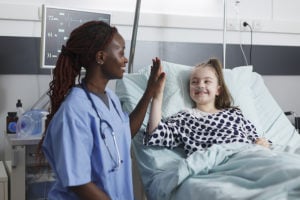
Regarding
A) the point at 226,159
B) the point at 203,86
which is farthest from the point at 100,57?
the point at 203,86

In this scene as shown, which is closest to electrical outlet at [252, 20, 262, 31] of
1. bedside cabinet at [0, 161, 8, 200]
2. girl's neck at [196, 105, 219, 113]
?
girl's neck at [196, 105, 219, 113]

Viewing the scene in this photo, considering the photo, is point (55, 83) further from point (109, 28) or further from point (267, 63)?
point (267, 63)

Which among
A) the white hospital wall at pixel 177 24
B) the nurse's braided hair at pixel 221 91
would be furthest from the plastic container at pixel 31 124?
the nurse's braided hair at pixel 221 91

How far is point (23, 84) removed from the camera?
2270 millimetres

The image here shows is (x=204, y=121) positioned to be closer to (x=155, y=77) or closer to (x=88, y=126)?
(x=155, y=77)

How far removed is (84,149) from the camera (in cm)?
113

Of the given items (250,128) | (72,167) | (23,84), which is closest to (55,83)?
(72,167)

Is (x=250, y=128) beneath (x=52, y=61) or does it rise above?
beneath

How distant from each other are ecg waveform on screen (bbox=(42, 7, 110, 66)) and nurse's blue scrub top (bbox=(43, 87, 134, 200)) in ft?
2.90

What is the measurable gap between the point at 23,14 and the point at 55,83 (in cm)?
115

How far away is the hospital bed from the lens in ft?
3.73

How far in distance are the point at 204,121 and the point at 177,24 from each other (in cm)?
103

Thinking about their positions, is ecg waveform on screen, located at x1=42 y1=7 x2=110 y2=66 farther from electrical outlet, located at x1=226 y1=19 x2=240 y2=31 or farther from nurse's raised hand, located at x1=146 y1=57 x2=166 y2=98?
electrical outlet, located at x1=226 y1=19 x2=240 y2=31

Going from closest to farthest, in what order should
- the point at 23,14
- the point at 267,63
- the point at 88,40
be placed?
1. the point at 88,40
2. the point at 23,14
3. the point at 267,63
